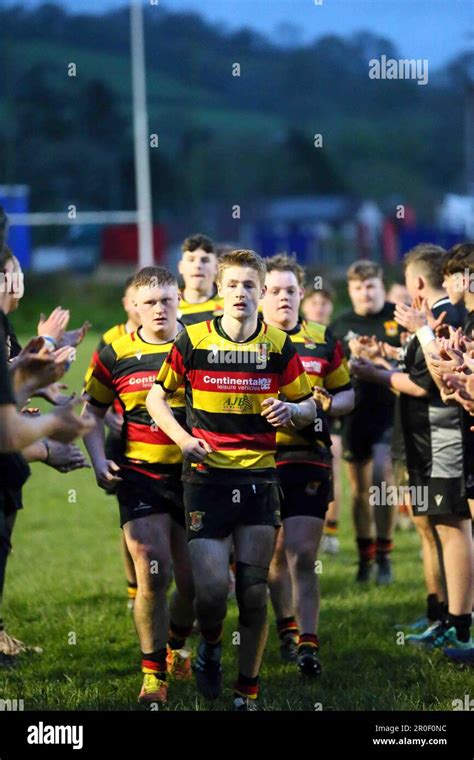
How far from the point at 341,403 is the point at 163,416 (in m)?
1.48

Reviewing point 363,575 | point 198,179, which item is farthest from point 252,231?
point 363,575

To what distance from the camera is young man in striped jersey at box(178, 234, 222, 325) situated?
8.60 m

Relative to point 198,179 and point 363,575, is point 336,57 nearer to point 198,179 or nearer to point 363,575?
point 198,179

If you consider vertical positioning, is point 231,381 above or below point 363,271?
below

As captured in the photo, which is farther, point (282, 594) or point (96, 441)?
point (282, 594)

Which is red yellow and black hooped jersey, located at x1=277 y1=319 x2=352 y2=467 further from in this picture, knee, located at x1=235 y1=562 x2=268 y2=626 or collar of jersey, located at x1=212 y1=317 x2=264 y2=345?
knee, located at x1=235 y1=562 x2=268 y2=626

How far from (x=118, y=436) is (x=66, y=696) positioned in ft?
5.13

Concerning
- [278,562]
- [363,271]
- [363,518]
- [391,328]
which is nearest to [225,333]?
[278,562]

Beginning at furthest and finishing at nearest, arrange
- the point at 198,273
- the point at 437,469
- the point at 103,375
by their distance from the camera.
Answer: the point at 198,273
the point at 437,469
the point at 103,375

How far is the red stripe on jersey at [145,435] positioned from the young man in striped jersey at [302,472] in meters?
0.83

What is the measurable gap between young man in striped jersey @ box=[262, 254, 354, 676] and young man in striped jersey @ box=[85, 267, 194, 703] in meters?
0.65

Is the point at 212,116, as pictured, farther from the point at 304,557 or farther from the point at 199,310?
the point at 304,557

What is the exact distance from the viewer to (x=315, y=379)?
24.6 ft

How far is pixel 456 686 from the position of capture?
6.59 m
